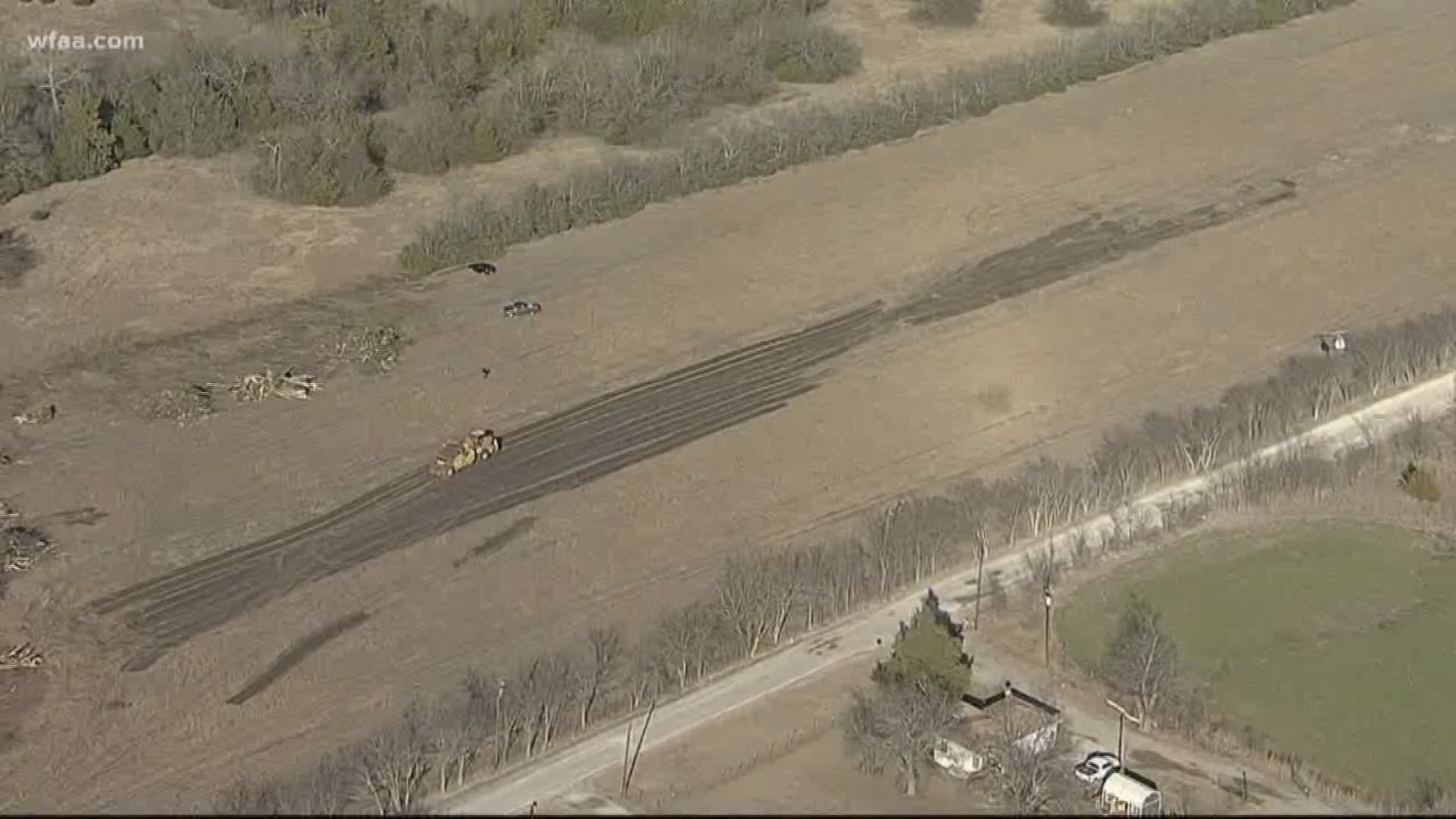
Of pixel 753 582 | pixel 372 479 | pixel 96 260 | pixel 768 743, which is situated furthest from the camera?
pixel 96 260

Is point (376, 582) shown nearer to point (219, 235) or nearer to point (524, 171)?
point (219, 235)

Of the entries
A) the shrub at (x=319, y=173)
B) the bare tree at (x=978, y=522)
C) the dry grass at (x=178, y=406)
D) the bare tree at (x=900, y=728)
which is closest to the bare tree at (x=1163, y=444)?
the bare tree at (x=978, y=522)

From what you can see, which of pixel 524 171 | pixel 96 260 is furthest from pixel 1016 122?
pixel 96 260

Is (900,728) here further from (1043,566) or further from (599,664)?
(1043,566)

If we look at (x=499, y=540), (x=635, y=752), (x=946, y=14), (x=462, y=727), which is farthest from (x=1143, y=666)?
(x=946, y=14)

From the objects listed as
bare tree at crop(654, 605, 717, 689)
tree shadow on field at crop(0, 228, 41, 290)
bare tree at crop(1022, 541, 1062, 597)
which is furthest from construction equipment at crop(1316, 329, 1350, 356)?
tree shadow on field at crop(0, 228, 41, 290)

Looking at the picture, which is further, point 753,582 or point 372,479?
point 372,479
